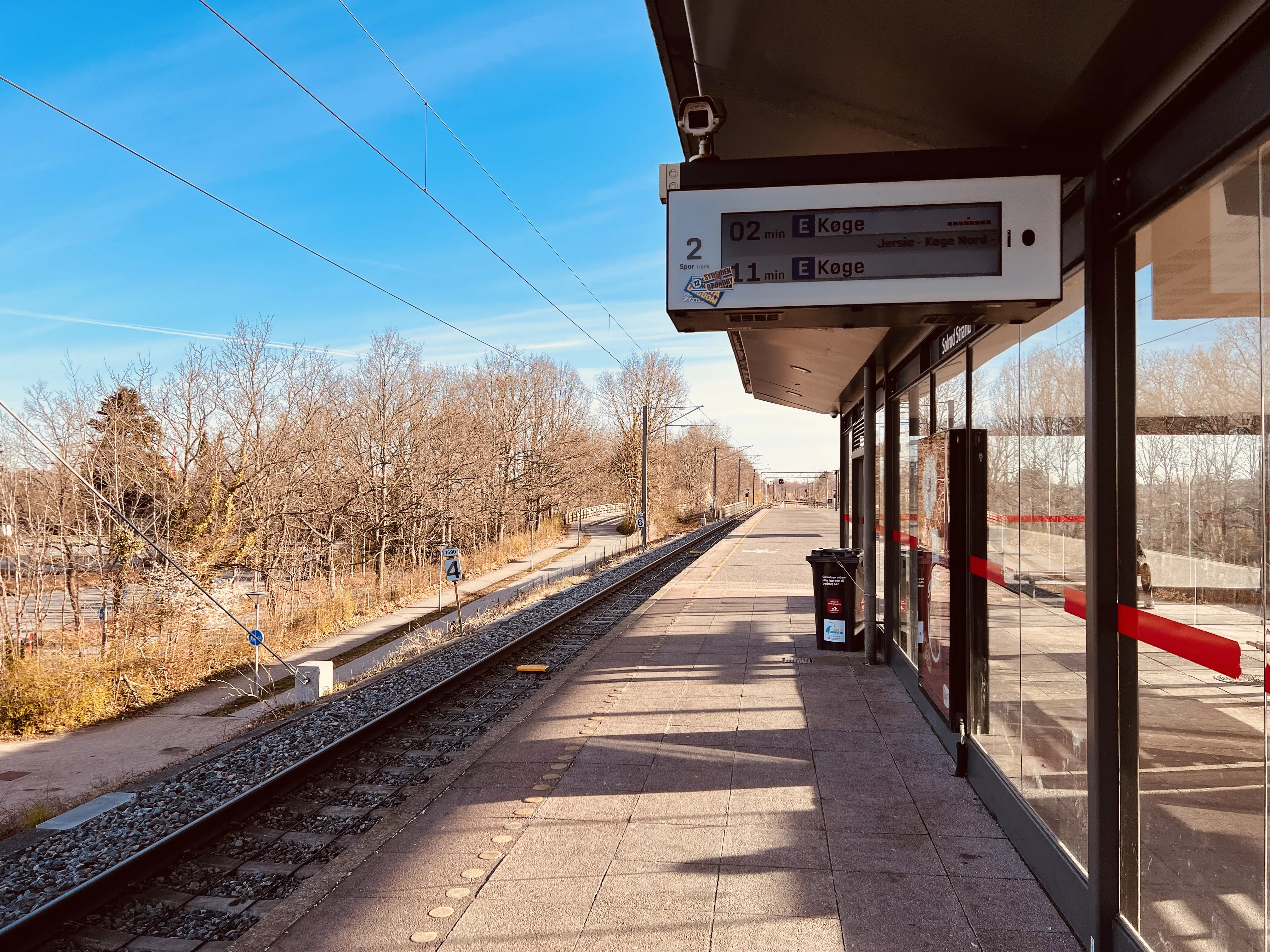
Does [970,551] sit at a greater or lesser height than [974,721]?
greater

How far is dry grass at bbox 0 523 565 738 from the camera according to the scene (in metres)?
13.7

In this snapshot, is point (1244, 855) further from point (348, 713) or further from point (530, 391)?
point (530, 391)

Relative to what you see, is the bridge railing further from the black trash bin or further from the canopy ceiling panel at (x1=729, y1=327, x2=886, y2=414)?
the black trash bin

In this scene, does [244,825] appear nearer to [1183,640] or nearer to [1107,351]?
[1183,640]

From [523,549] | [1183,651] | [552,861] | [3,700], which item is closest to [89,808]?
[552,861]

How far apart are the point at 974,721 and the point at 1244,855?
3.10 m

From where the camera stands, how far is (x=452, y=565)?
16516mm

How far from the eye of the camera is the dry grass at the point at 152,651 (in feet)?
45.0

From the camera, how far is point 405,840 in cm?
464

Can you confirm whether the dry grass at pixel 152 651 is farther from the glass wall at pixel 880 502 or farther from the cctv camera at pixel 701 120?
the cctv camera at pixel 701 120

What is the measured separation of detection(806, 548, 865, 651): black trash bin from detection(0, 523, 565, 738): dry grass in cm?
1232

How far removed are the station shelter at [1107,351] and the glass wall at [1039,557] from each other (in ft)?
0.07

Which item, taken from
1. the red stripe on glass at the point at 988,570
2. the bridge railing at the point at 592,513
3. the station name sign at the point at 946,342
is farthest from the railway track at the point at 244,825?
the bridge railing at the point at 592,513

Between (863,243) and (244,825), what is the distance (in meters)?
5.08
